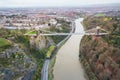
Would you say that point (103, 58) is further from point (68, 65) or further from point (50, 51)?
point (50, 51)

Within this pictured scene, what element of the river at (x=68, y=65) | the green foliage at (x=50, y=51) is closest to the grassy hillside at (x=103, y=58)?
the river at (x=68, y=65)

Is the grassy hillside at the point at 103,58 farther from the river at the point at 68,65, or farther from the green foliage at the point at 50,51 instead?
the green foliage at the point at 50,51

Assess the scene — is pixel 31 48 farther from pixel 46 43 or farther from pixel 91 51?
pixel 91 51

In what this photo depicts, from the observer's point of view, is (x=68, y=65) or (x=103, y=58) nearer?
(x=103, y=58)

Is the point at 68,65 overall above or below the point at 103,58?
below

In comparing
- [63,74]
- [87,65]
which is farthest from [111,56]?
[63,74]

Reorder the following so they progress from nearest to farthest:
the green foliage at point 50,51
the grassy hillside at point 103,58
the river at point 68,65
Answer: the grassy hillside at point 103,58, the river at point 68,65, the green foliage at point 50,51

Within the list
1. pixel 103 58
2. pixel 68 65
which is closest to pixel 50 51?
pixel 68 65


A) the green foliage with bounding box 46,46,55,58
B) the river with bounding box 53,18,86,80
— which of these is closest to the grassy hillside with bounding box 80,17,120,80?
the river with bounding box 53,18,86,80

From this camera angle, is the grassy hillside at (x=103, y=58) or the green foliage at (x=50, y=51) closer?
the grassy hillside at (x=103, y=58)

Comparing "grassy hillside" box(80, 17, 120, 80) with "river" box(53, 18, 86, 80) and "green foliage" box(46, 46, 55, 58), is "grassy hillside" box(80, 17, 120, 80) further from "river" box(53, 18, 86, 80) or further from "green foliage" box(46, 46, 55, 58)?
"green foliage" box(46, 46, 55, 58)

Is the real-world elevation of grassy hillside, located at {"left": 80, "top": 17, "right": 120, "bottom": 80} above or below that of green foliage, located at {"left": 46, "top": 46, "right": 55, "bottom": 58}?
above
